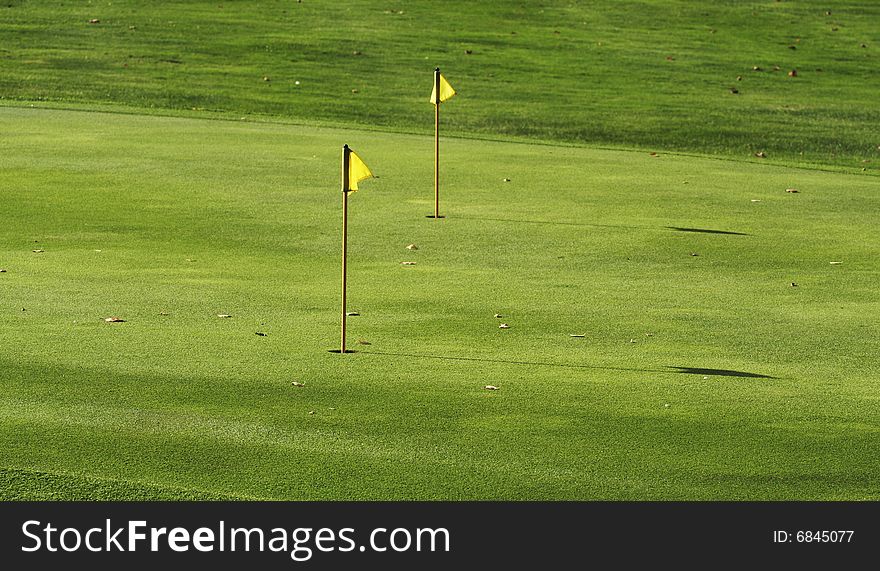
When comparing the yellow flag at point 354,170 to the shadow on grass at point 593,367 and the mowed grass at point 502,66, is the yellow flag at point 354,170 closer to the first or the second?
the shadow on grass at point 593,367

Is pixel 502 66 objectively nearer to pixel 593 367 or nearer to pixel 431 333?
pixel 431 333

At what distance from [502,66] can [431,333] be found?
766 inches

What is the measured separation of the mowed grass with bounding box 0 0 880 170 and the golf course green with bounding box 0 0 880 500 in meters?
0.16

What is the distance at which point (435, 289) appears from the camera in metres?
→ 10.9

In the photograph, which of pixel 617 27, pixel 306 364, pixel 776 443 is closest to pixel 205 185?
pixel 306 364

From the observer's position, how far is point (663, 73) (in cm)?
2803

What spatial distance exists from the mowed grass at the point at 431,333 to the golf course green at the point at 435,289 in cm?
3

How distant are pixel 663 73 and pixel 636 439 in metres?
21.8

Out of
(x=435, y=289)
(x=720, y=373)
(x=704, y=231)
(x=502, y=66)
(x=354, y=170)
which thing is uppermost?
(x=502, y=66)

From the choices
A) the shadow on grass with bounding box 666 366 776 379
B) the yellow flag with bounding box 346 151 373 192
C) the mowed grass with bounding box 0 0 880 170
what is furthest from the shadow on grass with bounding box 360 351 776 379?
the mowed grass with bounding box 0 0 880 170

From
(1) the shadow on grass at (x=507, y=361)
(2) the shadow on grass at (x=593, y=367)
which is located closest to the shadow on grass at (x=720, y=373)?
(2) the shadow on grass at (x=593, y=367)

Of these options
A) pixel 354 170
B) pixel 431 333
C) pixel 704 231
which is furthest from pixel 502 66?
pixel 354 170

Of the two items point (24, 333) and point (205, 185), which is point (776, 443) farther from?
point (205, 185)

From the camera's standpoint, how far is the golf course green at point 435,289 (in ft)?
22.4
